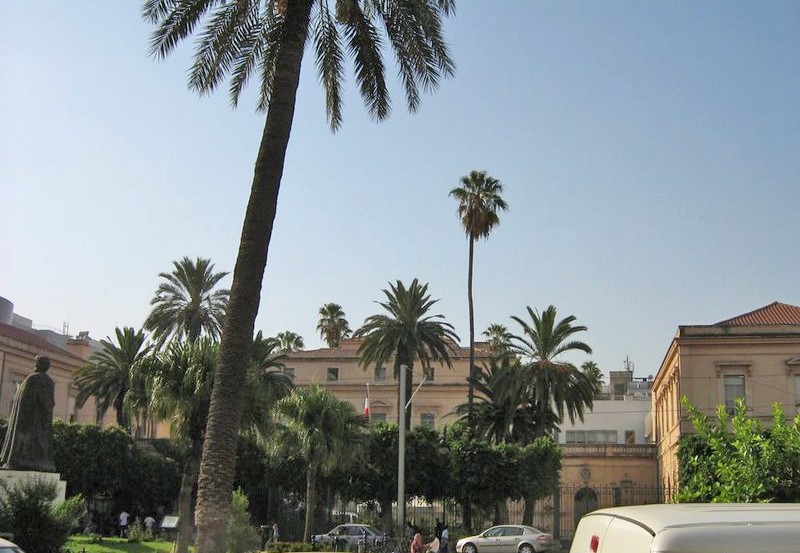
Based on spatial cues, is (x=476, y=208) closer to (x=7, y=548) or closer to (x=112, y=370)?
(x=112, y=370)

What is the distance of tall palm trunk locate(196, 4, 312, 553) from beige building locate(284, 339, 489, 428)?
2137 inches

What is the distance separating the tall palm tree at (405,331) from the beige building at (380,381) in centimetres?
1567

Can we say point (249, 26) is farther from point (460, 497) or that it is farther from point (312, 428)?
point (460, 497)

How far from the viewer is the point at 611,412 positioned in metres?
76.4

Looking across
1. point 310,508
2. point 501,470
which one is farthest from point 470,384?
point 310,508

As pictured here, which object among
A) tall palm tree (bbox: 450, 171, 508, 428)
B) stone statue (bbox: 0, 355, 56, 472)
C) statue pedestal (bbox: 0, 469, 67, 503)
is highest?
tall palm tree (bbox: 450, 171, 508, 428)

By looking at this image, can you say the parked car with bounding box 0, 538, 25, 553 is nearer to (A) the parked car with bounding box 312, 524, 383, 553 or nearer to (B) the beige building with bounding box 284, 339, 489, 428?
(A) the parked car with bounding box 312, 524, 383, 553

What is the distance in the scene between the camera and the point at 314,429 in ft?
125

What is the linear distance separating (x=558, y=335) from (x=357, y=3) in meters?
33.6

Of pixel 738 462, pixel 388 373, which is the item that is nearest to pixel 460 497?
pixel 388 373

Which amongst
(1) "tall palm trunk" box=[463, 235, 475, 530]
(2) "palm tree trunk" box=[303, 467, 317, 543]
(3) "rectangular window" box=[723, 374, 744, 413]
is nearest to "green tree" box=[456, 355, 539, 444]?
(1) "tall palm trunk" box=[463, 235, 475, 530]

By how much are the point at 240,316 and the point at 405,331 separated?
126ft

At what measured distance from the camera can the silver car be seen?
37594 millimetres

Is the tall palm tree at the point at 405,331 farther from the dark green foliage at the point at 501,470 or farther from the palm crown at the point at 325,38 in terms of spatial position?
the palm crown at the point at 325,38
